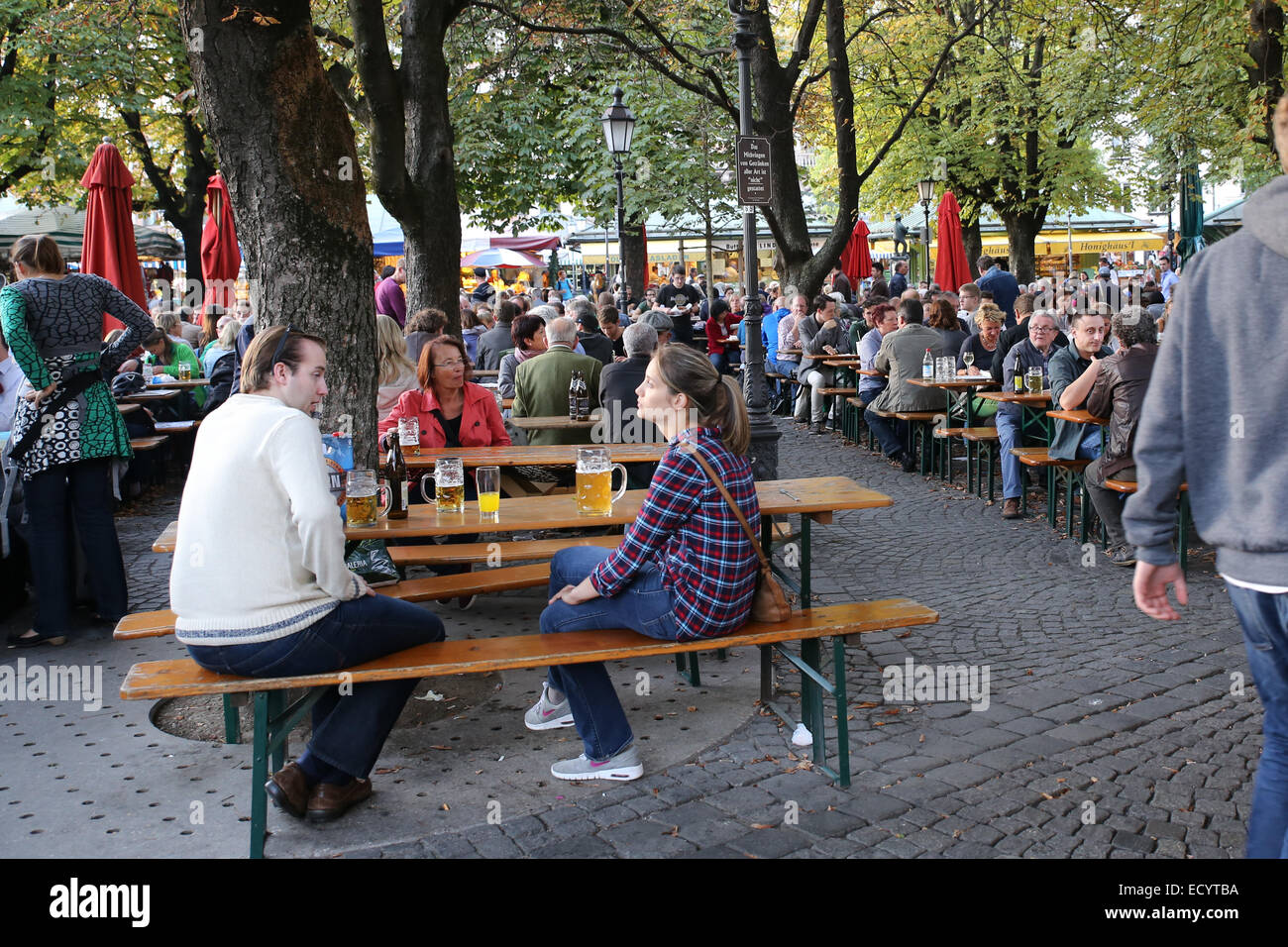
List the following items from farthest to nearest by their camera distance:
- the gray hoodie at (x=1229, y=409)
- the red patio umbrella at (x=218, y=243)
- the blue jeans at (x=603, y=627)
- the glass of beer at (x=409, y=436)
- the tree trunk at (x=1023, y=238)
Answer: the tree trunk at (x=1023, y=238), the red patio umbrella at (x=218, y=243), the glass of beer at (x=409, y=436), the blue jeans at (x=603, y=627), the gray hoodie at (x=1229, y=409)

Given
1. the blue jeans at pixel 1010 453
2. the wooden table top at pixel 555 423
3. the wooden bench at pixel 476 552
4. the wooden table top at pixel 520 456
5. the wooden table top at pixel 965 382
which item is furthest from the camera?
the wooden table top at pixel 965 382

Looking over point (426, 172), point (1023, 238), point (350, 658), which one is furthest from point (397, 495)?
point (1023, 238)

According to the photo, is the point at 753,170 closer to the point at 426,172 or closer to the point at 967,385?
the point at 967,385

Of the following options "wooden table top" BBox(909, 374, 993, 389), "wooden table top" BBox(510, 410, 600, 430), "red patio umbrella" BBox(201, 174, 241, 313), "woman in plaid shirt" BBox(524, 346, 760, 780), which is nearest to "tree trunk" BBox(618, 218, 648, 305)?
"red patio umbrella" BBox(201, 174, 241, 313)

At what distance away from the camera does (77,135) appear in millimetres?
22984

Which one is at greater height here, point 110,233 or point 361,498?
point 110,233

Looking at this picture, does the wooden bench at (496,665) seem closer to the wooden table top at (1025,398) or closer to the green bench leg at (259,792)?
the green bench leg at (259,792)

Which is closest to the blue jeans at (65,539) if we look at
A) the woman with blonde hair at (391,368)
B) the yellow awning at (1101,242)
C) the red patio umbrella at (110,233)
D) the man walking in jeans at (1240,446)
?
the woman with blonde hair at (391,368)

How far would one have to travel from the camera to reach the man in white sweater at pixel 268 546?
142 inches

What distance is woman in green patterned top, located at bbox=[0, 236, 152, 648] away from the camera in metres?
6.17

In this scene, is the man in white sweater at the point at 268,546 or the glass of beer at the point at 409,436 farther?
the glass of beer at the point at 409,436

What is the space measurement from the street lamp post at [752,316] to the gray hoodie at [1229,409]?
6.06 m

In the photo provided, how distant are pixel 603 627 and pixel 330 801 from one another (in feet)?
3.61

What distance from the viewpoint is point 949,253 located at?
16.9 m
